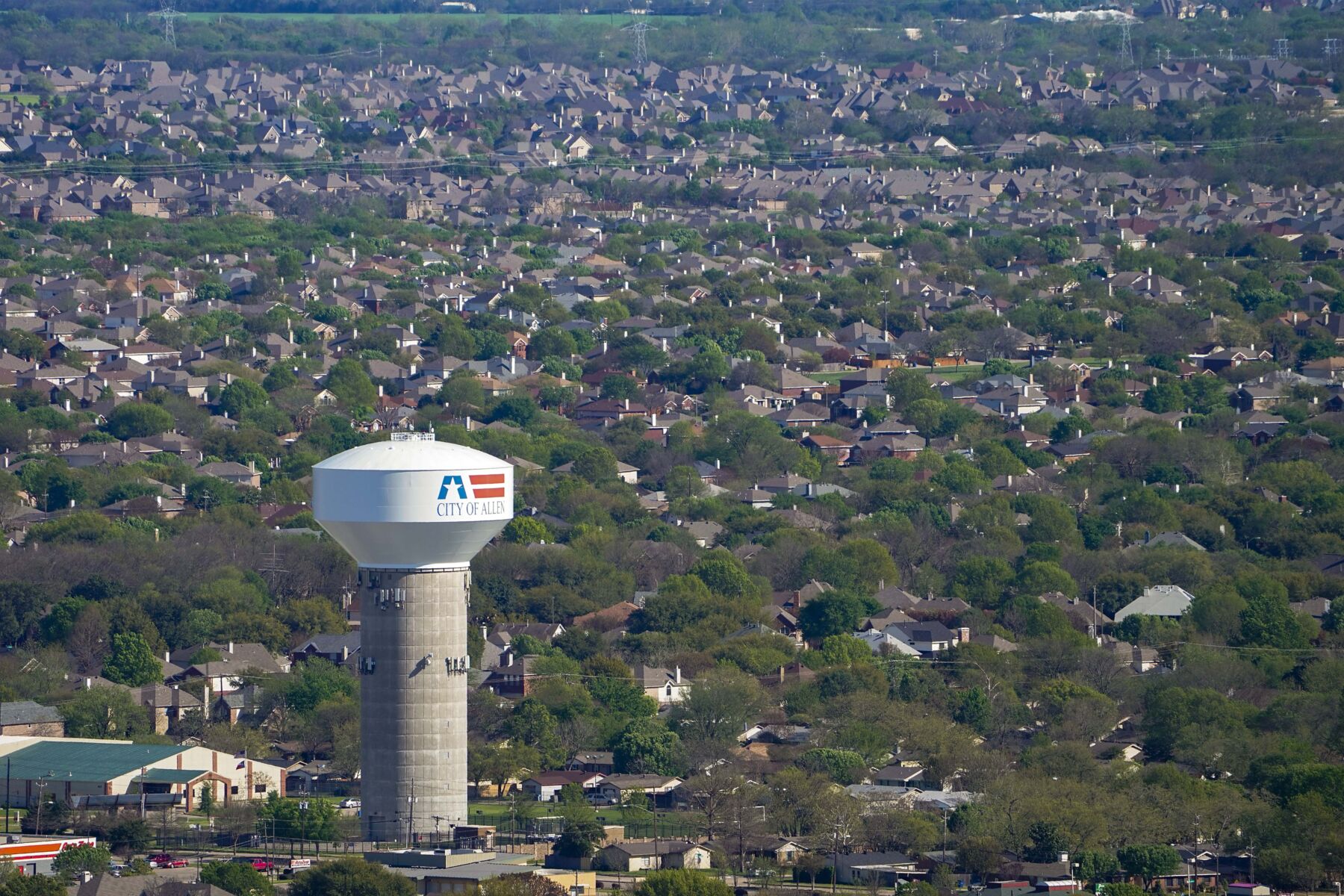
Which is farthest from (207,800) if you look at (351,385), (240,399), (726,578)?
(351,385)

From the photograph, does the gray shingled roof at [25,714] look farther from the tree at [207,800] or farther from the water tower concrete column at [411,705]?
the water tower concrete column at [411,705]

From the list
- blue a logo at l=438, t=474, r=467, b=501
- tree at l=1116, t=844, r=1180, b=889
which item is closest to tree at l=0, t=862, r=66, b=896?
blue a logo at l=438, t=474, r=467, b=501

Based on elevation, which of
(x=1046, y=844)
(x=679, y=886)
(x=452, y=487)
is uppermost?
(x=452, y=487)

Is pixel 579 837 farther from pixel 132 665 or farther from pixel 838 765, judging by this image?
pixel 132 665

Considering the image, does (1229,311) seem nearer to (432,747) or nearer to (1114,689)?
(1114,689)

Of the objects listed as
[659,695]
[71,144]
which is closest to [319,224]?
[71,144]

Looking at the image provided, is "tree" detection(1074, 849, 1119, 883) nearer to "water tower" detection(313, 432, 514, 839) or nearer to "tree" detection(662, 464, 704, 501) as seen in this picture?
"water tower" detection(313, 432, 514, 839)
